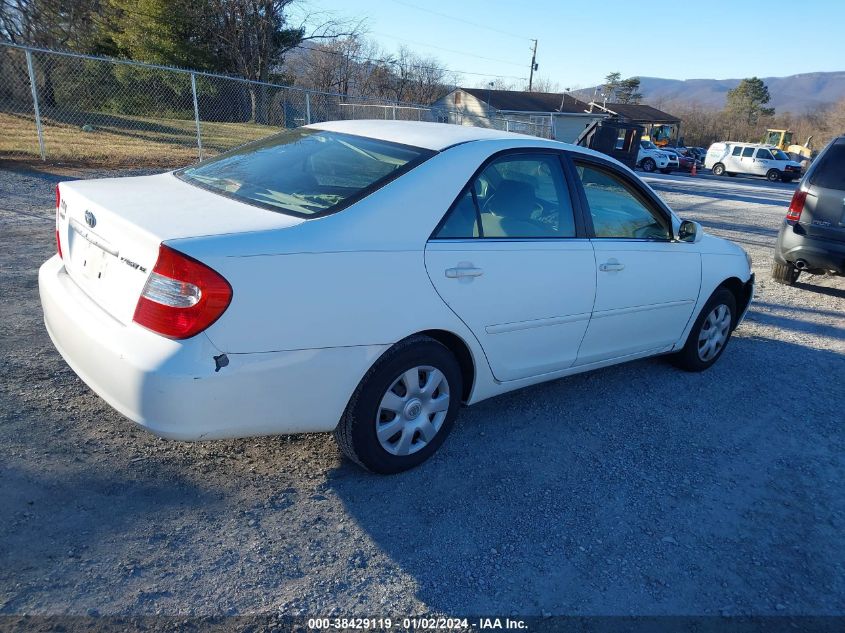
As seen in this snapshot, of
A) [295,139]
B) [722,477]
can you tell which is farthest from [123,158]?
[722,477]

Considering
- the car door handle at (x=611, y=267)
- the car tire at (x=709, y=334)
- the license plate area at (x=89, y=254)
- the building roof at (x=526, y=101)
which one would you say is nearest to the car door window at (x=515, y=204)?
the car door handle at (x=611, y=267)

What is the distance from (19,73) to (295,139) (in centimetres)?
2052

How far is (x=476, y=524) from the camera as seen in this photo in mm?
2812

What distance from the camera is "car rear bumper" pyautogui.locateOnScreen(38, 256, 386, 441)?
2354 mm

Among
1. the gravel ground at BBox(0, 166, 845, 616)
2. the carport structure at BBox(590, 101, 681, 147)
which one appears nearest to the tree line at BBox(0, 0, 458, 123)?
the gravel ground at BBox(0, 166, 845, 616)

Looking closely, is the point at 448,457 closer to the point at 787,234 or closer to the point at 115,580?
the point at 115,580

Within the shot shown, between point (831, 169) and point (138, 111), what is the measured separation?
2218 centimetres

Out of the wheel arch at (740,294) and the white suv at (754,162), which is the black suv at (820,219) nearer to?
the wheel arch at (740,294)

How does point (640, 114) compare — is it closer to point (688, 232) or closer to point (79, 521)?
point (688, 232)

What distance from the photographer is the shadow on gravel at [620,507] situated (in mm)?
2514

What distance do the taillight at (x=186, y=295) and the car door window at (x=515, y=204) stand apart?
1.09 m

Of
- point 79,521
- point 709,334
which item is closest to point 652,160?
point 709,334

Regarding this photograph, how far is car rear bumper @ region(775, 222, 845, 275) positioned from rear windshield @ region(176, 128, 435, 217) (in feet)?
19.2

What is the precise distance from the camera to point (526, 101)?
54750 mm
